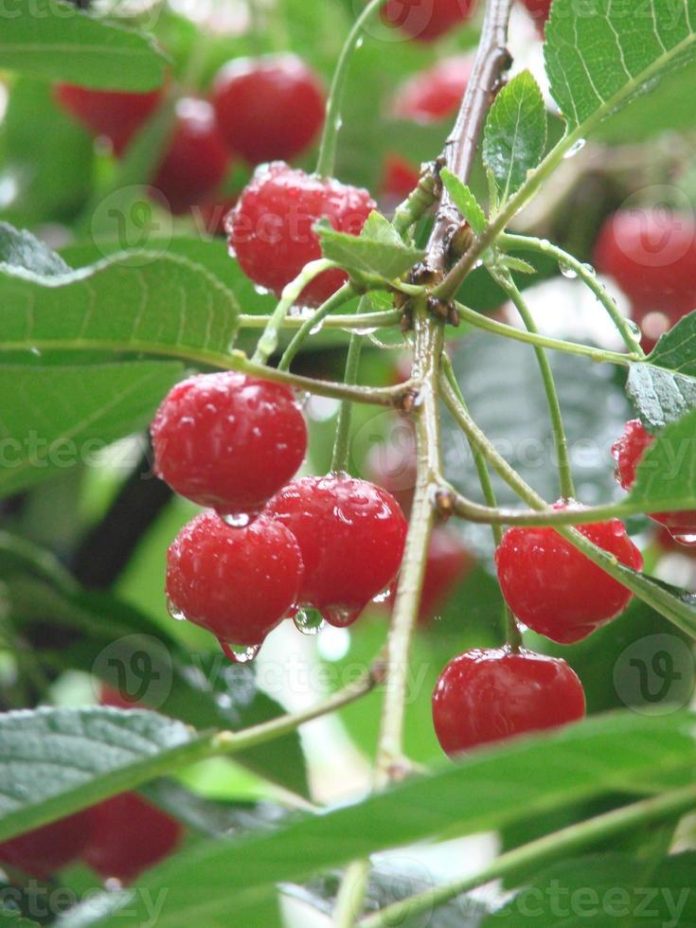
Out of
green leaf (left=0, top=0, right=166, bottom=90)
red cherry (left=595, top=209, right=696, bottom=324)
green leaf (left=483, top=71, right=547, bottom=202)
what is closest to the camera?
green leaf (left=483, top=71, right=547, bottom=202)

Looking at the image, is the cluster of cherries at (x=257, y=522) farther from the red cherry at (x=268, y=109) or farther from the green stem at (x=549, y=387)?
the red cherry at (x=268, y=109)

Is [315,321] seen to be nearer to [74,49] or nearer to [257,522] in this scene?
[257,522]

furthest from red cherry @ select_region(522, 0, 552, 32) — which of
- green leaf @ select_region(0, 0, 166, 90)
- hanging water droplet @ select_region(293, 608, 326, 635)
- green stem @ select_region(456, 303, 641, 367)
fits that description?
hanging water droplet @ select_region(293, 608, 326, 635)

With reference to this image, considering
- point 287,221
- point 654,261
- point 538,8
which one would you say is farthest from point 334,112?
point 654,261

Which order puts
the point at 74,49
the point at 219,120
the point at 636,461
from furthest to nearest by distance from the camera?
the point at 219,120, the point at 74,49, the point at 636,461

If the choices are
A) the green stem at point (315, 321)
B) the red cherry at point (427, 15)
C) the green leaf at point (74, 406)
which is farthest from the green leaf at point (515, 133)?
the red cherry at point (427, 15)

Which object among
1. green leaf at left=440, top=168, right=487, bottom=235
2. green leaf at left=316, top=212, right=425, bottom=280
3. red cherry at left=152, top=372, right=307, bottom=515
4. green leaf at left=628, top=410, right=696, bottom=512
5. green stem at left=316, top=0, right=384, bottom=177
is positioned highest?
green stem at left=316, top=0, right=384, bottom=177

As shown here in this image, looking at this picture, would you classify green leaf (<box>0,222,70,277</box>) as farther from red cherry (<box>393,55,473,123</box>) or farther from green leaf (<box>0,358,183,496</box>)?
red cherry (<box>393,55,473,123</box>)

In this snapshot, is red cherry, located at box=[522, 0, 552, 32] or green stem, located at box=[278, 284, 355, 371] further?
red cherry, located at box=[522, 0, 552, 32]
